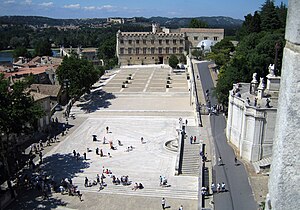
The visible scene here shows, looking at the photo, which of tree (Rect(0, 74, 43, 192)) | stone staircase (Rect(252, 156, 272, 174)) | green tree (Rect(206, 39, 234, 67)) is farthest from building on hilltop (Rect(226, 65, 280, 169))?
green tree (Rect(206, 39, 234, 67))

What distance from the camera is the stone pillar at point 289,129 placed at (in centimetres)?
324

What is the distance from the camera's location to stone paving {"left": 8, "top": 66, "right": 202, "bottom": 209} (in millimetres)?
22172

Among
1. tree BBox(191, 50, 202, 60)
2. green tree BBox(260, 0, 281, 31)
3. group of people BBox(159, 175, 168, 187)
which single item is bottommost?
group of people BBox(159, 175, 168, 187)

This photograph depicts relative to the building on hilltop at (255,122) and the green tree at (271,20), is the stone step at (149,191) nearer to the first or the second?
the building on hilltop at (255,122)

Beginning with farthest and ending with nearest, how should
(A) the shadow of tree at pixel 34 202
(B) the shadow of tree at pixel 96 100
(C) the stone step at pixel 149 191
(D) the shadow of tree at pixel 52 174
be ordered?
1. (B) the shadow of tree at pixel 96 100
2. (C) the stone step at pixel 149 191
3. (D) the shadow of tree at pixel 52 174
4. (A) the shadow of tree at pixel 34 202

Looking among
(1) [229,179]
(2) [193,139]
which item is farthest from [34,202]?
(2) [193,139]

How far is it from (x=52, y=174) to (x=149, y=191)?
806 cm

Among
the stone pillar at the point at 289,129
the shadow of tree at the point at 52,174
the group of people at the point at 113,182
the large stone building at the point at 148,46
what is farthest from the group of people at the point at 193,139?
the large stone building at the point at 148,46

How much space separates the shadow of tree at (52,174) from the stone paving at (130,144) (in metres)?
0.08

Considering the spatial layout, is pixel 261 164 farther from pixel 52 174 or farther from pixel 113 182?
pixel 52 174

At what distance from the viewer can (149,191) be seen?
75.2 ft

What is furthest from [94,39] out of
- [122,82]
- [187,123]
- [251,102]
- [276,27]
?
[251,102]

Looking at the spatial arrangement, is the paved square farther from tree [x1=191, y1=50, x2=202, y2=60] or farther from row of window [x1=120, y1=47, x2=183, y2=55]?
row of window [x1=120, y1=47, x2=183, y2=55]

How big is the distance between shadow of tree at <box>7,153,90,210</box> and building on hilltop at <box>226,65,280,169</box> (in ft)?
40.7
